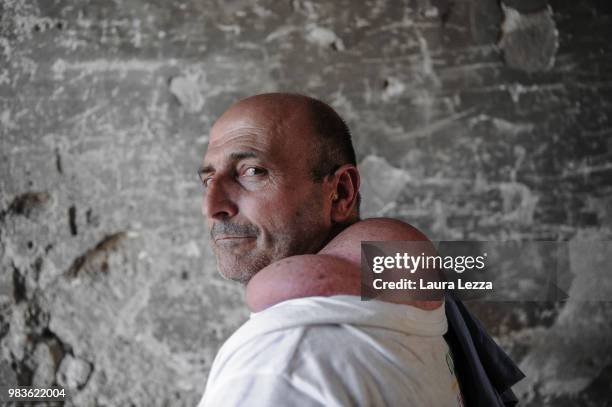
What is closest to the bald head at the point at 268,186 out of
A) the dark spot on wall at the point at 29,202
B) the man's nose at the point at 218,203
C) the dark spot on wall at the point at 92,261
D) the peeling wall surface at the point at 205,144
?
the man's nose at the point at 218,203

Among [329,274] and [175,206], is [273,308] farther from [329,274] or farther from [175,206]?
[175,206]

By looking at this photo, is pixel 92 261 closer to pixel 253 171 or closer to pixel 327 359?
pixel 253 171

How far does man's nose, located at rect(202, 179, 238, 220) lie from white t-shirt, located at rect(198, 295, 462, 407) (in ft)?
1.31

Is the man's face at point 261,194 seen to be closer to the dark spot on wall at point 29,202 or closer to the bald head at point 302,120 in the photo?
the bald head at point 302,120

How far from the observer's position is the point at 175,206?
2.15 m

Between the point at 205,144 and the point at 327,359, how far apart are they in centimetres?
160

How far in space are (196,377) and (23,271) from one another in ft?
2.69

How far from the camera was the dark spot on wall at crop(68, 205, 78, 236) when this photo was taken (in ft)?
7.10

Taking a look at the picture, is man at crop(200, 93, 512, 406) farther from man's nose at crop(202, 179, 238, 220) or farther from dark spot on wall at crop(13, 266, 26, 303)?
dark spot on wall at crop(13, 266, 26, 303)

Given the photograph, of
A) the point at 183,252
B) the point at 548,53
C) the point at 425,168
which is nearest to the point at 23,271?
the point at 183,252

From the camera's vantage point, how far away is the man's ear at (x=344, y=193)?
3.97 ft

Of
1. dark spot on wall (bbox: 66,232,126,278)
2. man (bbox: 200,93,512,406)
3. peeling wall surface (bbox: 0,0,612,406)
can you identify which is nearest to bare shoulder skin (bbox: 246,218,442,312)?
man (bbox: 200,93,512,406)

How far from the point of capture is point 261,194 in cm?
113

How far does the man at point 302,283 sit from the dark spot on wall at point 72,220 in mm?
1172
